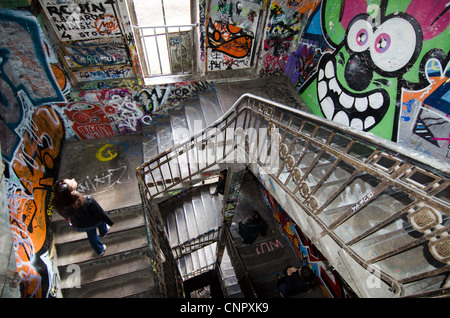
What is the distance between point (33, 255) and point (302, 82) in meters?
6.90

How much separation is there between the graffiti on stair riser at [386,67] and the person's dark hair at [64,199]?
5312 millimetres

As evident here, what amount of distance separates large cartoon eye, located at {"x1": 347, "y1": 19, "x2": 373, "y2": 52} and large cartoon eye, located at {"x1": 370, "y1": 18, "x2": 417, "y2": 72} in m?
0.16

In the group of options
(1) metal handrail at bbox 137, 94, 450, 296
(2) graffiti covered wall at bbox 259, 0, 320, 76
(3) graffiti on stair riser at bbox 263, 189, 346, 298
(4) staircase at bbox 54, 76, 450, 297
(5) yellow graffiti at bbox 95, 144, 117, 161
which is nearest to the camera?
(1) metal handrail at bbox 137, 94, 450, 296

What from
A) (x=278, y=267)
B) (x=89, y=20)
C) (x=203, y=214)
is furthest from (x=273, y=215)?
(x=89, y=20)

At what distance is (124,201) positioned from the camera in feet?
15.7

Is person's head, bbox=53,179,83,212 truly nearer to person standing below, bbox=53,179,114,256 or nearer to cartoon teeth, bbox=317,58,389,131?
person standing below, bbox=53,179,114,256

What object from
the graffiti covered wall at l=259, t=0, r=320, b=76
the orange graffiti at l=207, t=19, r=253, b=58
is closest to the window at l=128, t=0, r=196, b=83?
the orange graffiti at l=207, t=19, r=253, b=58

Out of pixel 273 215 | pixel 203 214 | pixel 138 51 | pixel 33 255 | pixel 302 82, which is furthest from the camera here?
pixel 273 215

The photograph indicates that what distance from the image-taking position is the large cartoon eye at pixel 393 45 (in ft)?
10.3

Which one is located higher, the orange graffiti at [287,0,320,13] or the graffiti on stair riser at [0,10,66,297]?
the orange graffiti at [287,0,320,13]

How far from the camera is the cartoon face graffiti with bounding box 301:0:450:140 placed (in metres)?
3.10

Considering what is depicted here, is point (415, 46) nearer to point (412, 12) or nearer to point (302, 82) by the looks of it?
point (412, 12)

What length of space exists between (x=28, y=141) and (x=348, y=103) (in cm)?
644
